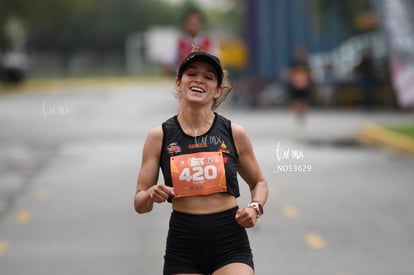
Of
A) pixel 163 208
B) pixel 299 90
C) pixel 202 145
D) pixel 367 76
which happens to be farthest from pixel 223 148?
pixel 367 76

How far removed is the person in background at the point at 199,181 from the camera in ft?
14.5

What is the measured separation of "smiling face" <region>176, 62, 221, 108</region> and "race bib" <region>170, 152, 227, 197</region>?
10.1 inches

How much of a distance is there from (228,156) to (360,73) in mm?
25677

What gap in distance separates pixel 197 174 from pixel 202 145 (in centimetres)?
15

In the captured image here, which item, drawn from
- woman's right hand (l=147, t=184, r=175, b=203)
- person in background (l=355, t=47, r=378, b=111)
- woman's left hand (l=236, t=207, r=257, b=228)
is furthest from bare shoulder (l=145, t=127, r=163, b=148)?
person in background (l=355, t=47, r=378, b=111)

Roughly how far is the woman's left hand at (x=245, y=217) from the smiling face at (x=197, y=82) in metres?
0.54

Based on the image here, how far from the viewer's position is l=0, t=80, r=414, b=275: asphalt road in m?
8.40

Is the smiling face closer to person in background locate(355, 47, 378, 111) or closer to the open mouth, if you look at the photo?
the open mouth

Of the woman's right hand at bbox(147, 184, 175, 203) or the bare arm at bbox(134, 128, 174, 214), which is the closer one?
the woman's right hand at bbox(147, 184, 175, 203)

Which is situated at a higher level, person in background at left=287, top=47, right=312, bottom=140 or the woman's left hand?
the woman's left hand

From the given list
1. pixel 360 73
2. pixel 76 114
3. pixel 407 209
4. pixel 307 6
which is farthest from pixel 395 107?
pixel 407 209

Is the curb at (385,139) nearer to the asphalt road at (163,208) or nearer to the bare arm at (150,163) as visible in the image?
the asphalt road at (163,208)

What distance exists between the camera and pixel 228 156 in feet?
14.8

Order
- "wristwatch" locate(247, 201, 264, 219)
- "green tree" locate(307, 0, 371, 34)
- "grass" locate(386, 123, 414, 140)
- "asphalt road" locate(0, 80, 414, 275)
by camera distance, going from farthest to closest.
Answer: "green tree" locate(307, 0, 371, 34) → "grass" locate(386, 123, 414, 140) → "asphalt road" locate(0, 80, 414, 275) → "wristwatch" locate(247, 201, 264, 219)
